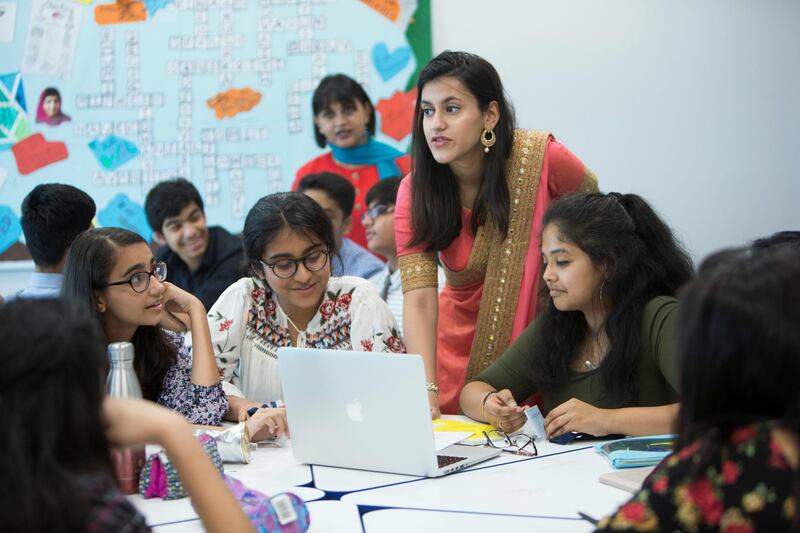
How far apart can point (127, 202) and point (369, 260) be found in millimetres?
1337

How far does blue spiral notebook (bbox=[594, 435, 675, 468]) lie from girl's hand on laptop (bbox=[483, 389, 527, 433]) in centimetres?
20

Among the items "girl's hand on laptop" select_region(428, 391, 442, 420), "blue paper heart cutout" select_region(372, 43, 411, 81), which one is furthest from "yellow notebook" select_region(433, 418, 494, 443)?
"blue paper heart cutout" select_region(372, 43, 411, 81)

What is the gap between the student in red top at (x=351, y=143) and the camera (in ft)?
11.9

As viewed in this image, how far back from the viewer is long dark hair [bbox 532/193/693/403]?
1893mm

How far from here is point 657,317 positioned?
6.24ft

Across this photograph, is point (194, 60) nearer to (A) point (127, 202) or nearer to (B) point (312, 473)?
(A) point (127, 202)

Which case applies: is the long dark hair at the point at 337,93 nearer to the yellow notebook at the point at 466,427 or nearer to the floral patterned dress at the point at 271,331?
the floral patterned dress at the point at 271,331

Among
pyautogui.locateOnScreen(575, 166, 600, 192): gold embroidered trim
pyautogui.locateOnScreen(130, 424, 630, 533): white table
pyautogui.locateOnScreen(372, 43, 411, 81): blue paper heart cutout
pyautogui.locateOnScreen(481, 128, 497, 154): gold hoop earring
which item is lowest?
pyautogui.locateOnScreen(130, 424, 630, 533): white table

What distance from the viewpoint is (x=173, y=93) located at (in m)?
4.06

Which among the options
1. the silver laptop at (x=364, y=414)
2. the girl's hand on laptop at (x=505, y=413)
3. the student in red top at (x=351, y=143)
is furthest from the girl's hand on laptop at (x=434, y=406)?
the student in red top at (x=351, y=143)

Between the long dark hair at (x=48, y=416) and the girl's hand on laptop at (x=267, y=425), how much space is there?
2.72ft

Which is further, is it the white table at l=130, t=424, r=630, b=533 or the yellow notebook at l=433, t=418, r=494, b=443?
the yellow notebook at l=433, t=418, r=494, b=443

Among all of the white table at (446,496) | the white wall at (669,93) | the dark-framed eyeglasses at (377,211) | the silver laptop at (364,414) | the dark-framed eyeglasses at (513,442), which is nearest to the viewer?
the white table at (446,496)

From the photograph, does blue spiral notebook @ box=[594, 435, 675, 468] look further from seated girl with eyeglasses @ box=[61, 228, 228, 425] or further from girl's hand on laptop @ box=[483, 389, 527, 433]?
seated girl with eyeglasses @ box=[61, 228, 228, 425]
